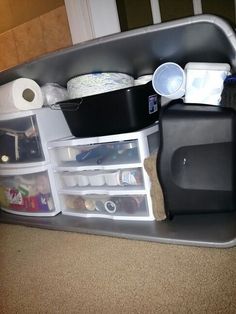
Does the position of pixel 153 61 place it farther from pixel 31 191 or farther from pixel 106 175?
pixel 31 191

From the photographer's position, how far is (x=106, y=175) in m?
0.88

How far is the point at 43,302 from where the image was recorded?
0.55 m

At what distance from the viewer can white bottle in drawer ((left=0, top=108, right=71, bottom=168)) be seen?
945 mm

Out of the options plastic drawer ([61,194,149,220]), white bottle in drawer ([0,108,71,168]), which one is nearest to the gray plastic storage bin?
plastic drawer ([61,194,149,220])

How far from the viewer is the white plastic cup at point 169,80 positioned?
80 centimetres

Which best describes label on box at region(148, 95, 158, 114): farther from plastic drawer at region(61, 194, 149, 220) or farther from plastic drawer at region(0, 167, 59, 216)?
plastic drawer at region(0, 167, 59, 216)

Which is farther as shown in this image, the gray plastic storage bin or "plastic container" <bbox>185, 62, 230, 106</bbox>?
"plastic container" <bbox>185, 62, 230, 106</bbox>

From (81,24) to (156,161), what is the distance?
98cm

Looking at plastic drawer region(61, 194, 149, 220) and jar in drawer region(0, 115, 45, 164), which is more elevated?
jar in drawer region(0, 115, 45, 164)

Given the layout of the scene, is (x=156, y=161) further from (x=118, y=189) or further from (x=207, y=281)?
(x=207, y=281)

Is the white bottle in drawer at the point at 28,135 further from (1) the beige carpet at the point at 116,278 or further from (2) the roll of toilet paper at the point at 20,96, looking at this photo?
(1) the beige carpet at the point at 116,278

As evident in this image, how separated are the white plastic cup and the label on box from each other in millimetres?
41

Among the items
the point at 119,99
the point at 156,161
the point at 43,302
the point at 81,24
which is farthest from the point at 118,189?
the point at 81,24

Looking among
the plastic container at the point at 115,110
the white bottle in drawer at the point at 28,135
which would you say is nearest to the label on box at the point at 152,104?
the plastic container at the point at 115,110
